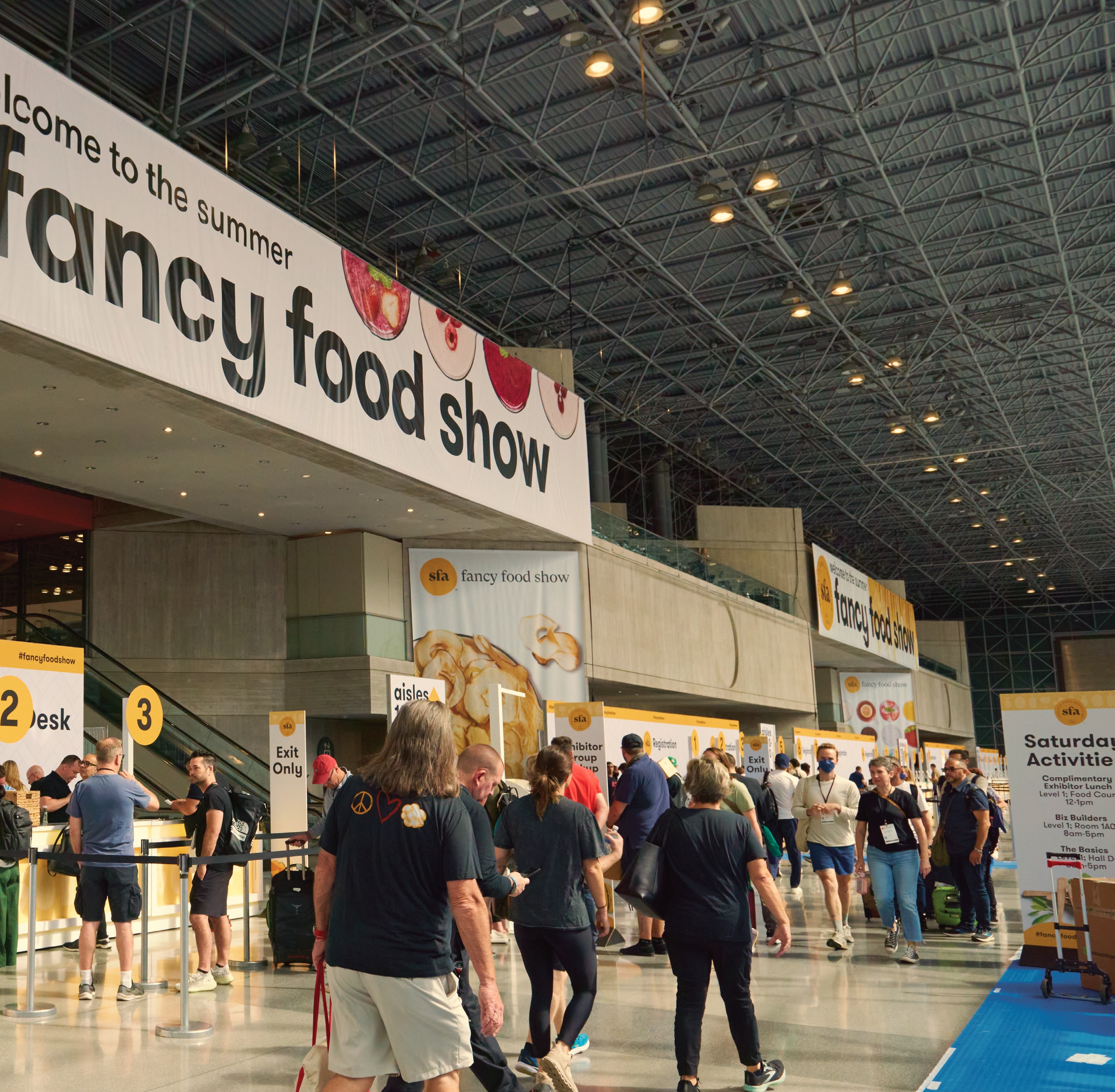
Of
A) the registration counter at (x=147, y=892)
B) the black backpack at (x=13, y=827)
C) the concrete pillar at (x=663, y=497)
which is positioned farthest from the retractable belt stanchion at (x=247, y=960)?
the concrete pillar at (x=663, y=497)

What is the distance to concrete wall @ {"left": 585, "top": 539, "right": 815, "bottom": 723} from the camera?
21.6 meters

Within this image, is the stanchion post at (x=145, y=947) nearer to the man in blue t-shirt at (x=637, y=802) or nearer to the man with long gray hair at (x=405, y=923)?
the man in blue t-shirt at (x=637, y=802)

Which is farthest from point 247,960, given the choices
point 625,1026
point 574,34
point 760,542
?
point 760,542

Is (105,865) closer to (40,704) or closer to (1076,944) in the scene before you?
(40,704)

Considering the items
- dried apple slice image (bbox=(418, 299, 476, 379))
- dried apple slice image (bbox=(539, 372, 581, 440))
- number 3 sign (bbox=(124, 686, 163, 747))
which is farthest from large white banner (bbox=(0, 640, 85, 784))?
dried apple slice image (bbox=(539, 372, 581, 440))

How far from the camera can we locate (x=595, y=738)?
1330 centimetres

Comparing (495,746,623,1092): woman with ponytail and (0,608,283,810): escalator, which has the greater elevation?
(0,608,283,810): escalator

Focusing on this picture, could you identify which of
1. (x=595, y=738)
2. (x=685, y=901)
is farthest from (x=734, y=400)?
(x=685, y=901)

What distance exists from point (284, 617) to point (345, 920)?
16.7 m

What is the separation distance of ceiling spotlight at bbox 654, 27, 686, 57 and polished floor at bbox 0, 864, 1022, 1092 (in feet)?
33.4

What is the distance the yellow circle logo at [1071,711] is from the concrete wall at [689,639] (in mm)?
12899

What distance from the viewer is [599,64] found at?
1377 centimetres

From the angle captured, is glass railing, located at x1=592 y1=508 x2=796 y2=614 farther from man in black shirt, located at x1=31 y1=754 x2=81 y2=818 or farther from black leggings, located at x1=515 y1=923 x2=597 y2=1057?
black leggings, located at x1=515 y1=923 x2=597 y2=1057

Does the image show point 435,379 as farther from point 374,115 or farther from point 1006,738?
point 1006,738
